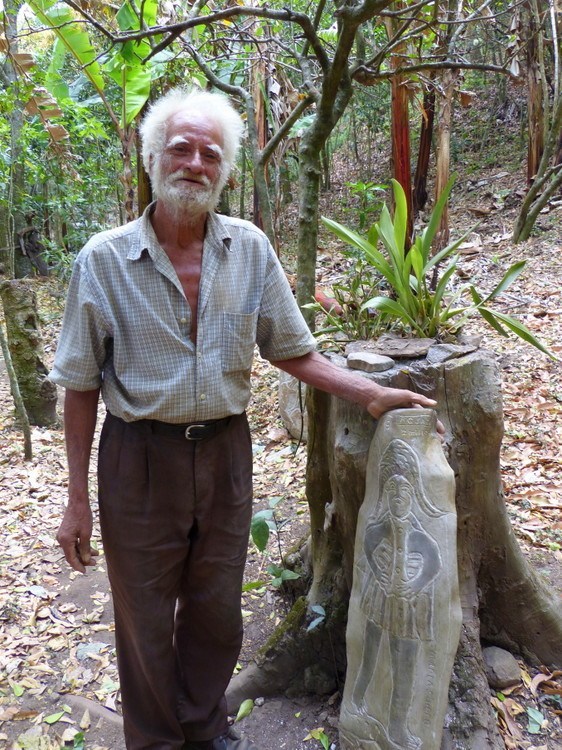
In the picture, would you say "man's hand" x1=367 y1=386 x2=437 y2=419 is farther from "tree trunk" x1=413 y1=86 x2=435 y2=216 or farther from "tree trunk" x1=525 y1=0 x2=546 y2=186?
"tree trunk" x1=413 y1=86 x2=435 y2=216

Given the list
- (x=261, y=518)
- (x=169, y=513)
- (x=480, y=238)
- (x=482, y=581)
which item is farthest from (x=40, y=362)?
(x=480, y=238)

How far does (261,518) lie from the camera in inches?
96.9

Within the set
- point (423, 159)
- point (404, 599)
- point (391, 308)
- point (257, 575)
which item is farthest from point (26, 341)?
point (423, 159)

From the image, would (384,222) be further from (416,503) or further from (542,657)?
(542,657)

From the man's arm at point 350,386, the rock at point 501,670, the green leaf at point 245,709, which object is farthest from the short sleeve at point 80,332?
the rock at point 501,670

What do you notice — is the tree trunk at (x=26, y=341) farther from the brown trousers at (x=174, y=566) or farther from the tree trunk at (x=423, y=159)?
the tree trunk at (x=423, y=159)

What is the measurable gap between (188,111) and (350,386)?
0.99 m

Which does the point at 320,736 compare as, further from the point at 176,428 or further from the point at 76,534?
the point at 176,428

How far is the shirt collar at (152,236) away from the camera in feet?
5.77

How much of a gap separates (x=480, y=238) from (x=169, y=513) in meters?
6.82

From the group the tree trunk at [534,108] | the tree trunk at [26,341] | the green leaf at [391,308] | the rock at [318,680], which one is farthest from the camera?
the tree trunk at [534,108]

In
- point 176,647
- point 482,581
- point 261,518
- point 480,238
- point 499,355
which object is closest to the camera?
point 176,647

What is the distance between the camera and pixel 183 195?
1.76 metres

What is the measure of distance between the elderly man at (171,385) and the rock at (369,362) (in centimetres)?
9
